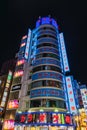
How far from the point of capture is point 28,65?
117 feet

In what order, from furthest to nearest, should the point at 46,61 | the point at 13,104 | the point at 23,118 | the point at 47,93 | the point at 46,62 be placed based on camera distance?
the point at 46,61 < the point at 46,62 < the point at 13,104 < the point at 47,93 < the point at 23,118

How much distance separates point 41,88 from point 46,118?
6.33 meters

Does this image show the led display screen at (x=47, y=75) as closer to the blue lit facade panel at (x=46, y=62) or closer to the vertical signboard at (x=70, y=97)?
the vertical signboard at (x=70, y=97)

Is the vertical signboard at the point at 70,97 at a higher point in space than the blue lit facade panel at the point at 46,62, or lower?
lower

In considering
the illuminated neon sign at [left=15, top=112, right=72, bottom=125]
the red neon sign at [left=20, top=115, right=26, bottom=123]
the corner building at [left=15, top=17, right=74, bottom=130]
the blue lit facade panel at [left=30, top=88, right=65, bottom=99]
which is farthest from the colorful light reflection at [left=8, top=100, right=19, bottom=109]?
the illuminated neon sign at [left=15, top=112, right=72, bottom=125]

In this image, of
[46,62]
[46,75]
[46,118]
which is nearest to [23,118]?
[46,118]

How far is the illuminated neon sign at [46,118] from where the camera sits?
75.3ft

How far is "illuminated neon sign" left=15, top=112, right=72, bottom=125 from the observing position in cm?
2296

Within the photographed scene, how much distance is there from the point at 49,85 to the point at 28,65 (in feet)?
33.0

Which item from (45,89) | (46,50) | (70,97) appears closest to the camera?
(45,89)

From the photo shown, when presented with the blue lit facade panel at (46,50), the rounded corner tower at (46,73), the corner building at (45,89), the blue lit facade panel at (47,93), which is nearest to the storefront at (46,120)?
the corner building at (45,89)

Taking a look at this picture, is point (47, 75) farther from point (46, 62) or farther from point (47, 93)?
point (47, 93)

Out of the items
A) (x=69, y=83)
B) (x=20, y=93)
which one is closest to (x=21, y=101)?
(x=20, y=93)

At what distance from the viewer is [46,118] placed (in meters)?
23.4
